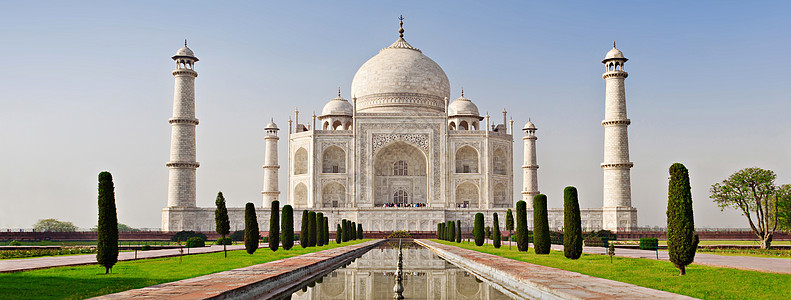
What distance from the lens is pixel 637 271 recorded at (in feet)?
36.0

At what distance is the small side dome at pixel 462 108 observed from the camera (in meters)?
44.1

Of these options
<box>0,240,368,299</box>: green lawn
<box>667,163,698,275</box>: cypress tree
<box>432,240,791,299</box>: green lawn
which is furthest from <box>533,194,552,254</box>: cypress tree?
<box>0,240,368,299</box>: green lawn

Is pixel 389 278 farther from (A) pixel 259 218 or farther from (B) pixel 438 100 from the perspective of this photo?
(B) pixel 438 100

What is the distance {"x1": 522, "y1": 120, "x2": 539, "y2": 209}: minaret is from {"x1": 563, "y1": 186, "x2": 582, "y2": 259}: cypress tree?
26.6 metres

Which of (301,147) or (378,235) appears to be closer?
(378,235)

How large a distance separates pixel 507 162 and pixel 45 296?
35270 millimetres

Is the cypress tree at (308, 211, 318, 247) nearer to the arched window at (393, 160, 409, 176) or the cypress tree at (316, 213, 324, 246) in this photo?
the cypress tree at (316, 213, 324, 246)

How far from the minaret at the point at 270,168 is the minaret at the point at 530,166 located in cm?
1532

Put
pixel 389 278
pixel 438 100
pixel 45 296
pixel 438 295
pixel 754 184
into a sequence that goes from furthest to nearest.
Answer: pixel 438 100
pixel 754 184
pixel 389 278
pixel 438 295
pixel 45 296

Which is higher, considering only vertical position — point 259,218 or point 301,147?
point 301,147

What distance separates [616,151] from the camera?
33.5m

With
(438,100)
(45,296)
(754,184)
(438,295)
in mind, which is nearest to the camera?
(45,296)

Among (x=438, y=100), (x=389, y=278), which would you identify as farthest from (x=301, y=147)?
(x=389, y=278)

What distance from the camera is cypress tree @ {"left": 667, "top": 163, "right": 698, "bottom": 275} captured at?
1049 centimetres
